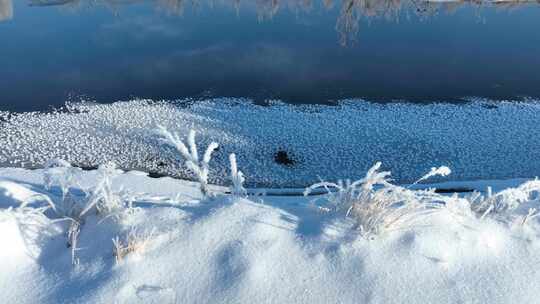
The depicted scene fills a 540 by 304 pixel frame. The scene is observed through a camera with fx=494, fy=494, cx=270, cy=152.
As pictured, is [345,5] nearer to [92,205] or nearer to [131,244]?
[92,205]

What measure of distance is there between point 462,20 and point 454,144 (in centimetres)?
293

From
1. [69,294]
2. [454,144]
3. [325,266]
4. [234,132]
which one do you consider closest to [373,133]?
[454,144]

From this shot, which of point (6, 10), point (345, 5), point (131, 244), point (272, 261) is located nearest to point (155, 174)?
point (131, 244)

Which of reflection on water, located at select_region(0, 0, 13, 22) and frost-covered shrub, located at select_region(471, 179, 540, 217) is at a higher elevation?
frost-covered shrub, located at select_region(471, 179, 540, 217)

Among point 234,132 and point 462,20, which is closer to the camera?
point 234,132

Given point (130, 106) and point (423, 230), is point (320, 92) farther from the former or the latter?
point (423, 230)

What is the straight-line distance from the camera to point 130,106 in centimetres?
475

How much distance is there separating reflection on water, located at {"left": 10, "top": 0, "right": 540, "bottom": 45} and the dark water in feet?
0.05

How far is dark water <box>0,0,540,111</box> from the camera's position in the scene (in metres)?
5.06

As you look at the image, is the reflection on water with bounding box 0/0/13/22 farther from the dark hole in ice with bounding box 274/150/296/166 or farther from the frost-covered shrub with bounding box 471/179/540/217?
the frost-covered shrub with bounding box 471/179/540/217

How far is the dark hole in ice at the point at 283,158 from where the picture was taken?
4035mm

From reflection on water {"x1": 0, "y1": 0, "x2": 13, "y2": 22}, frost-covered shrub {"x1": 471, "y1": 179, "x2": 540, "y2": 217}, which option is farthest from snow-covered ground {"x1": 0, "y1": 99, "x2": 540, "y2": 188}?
reflection on water {"x1": 0, "y1": 0, "x2": 13, "y2": 22}

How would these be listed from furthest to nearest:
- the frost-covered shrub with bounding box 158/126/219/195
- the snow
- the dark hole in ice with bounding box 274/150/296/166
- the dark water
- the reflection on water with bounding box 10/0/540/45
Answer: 1. the reflection on water with bounding box 10/0/540/45
2. the dark water
3. the dark hole in ice with bounding box 274/150/296/166
4. the frost-covered shrub with bounding box 158/126/219/195
5. the snow

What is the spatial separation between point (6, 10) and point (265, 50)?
3584 millimetres
